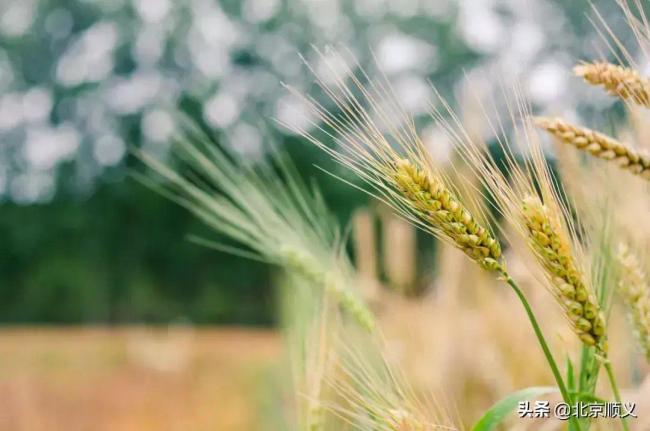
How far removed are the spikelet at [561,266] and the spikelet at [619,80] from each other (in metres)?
0.08

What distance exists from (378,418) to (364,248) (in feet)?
3.78

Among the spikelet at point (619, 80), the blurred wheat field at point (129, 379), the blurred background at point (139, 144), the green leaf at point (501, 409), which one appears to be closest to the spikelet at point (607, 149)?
the spikelet at point (619, 80)

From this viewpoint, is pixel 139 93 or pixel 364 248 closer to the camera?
pixel 364 248

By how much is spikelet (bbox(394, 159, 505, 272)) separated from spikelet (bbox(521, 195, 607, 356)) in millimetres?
20

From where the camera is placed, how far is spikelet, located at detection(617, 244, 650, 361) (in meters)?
0.50

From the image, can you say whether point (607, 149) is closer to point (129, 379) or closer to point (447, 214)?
point (447, 214)

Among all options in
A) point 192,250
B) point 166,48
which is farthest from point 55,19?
point 192,250

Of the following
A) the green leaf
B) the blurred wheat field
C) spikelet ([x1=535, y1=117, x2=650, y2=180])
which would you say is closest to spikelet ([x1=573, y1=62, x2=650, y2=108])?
spikelet ([x1=535, y1=117, x2=650, y2=180])

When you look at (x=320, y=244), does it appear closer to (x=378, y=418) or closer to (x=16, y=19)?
(x=378, y=418)

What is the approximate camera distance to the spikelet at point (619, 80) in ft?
1.46

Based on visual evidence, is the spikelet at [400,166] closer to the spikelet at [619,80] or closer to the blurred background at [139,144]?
the spikelet at [619,80]

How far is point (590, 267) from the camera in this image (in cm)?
Answer: 50

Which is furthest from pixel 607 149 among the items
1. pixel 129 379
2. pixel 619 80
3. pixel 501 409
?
pixel 129 379

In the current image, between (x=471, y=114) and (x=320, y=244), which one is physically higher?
(x=471, y=114)
